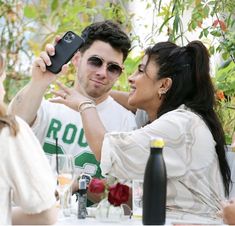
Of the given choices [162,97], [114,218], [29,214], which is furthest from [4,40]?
[29,214]

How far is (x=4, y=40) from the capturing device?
479 centimetres

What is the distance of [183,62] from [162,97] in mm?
162

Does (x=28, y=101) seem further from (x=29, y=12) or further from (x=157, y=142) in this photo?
(x=29, y=12)

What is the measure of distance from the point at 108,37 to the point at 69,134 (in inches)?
19.7

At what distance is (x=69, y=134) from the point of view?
2.89 m

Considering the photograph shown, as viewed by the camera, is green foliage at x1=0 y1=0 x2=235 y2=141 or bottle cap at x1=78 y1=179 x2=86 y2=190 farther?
green foliage at x1=0 y1=0 x2=235 y2=141

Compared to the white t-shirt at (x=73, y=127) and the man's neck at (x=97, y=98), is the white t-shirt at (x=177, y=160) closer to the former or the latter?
the white t-shirt at (x=73, y=127)

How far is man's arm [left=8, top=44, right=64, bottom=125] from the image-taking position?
101 inches

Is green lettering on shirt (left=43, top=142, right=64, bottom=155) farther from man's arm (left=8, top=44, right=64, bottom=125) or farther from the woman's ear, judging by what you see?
the woman's ear

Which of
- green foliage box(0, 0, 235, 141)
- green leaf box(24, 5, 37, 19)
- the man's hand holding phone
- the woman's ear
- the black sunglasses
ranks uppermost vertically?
green leaf box(24, 5, 37, 19)

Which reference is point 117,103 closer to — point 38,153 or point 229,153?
point 229,153

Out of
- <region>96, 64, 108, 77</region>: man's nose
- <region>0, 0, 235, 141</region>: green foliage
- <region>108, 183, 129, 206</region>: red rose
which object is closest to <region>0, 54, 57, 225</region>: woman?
<region>108, 183, 129, 206</region>: red rose

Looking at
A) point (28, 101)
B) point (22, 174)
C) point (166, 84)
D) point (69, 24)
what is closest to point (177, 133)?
point (166, 84)

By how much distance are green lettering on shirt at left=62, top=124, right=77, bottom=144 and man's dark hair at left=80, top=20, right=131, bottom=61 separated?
0.38 meters
